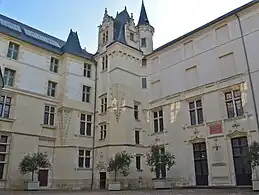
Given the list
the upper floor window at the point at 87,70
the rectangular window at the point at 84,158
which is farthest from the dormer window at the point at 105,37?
the rectangular window at the point at 84,158

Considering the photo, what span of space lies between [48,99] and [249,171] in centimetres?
1580

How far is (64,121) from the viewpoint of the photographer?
68.8 ft

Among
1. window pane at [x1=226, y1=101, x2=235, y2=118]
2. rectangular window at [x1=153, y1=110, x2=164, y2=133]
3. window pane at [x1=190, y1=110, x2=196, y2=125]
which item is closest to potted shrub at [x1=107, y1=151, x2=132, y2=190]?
rectangular window at [x1=153, y1=110, x2=164, y2=133]

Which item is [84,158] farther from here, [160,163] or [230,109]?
[230,109]

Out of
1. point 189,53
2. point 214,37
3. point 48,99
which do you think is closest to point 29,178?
point 48,99

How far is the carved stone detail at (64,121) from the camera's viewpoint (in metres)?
20.5

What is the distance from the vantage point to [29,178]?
18.3m

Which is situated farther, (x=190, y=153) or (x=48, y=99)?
(x=48, y=99)

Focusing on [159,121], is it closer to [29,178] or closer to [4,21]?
[29,178]

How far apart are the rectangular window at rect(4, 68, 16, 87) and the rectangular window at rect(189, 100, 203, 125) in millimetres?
13879

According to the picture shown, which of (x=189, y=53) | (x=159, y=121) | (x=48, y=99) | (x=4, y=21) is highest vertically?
(x=4, y=21)

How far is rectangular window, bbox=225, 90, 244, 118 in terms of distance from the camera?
55.9ft

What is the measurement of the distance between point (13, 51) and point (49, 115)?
5827 mm

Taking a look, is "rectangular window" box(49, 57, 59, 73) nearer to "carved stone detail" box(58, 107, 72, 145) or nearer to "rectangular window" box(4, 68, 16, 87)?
"rectangular window" box(4, 68, 16, 87)
